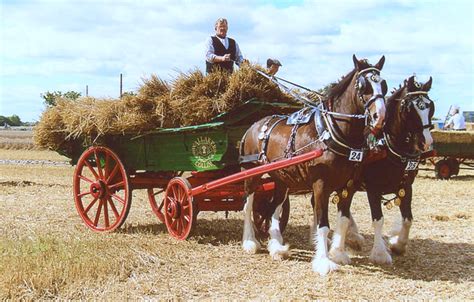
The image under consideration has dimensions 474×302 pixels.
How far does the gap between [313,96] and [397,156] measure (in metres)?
1.41

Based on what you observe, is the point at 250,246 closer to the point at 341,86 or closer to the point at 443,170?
the point at 341,86

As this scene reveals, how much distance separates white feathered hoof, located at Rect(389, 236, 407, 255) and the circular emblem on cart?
2396 mm

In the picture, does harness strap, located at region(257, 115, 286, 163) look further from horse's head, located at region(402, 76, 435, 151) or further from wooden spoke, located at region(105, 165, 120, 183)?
wooden spoke, located at region(105, 165, 120, 183)

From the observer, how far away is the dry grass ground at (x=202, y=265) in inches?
232

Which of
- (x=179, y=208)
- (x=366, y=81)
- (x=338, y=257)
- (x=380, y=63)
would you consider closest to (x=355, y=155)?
(x=366, y=81)

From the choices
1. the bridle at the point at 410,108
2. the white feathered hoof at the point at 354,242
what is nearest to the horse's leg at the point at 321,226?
the bridle at the point at 410,108

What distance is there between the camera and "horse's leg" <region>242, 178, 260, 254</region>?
7.85 meters

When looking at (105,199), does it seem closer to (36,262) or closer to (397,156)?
(36,262)

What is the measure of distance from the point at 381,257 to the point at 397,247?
0.65 meters

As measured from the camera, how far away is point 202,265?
696 centimetres

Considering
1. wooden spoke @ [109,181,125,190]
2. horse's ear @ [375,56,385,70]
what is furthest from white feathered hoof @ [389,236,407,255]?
wooden spoke @ [109,181,125,190]

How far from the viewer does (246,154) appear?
26.1 ft

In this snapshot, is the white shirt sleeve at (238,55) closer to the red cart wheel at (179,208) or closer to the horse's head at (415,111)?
the red cart wheel at (179,208)

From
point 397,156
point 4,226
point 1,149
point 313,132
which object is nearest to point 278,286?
point 313,132
